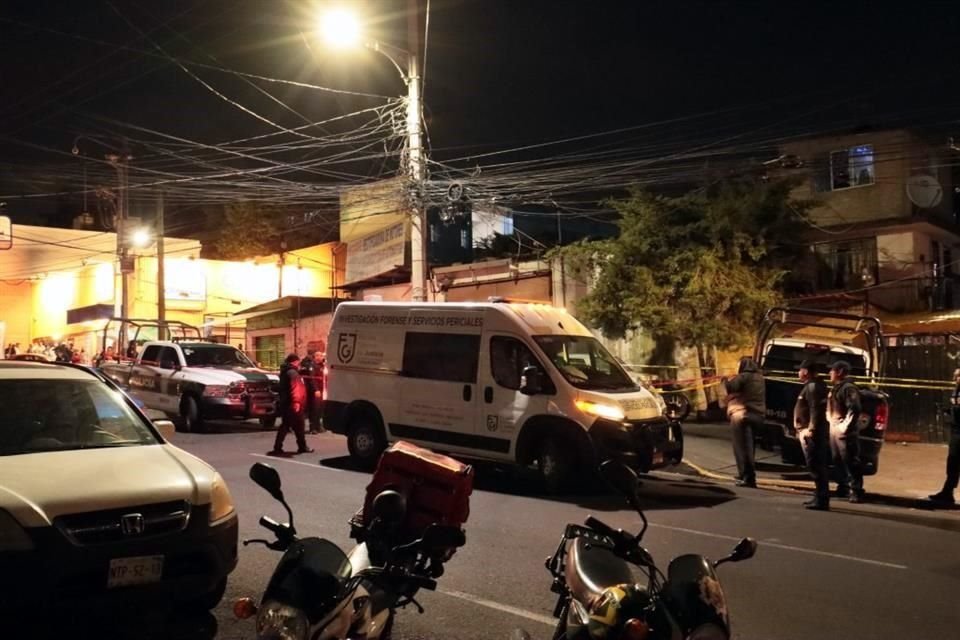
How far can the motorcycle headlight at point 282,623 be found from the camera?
284cm

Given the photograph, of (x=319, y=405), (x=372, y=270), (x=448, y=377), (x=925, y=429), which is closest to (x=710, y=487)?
A: (x=448, y=377)

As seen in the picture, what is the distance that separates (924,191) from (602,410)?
16387 millimetres

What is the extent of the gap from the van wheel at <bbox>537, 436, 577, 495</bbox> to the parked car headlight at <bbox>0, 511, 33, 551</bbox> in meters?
6.70

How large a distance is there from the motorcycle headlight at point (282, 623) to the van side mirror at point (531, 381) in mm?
7137

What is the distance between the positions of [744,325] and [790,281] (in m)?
3.50

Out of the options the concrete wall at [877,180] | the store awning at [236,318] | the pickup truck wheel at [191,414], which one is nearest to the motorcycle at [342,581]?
the pickup truck wheel at [191,414]

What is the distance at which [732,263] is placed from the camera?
1731 centimetres

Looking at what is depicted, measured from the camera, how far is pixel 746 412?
435 inches

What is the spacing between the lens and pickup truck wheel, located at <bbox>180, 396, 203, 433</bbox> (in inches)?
626

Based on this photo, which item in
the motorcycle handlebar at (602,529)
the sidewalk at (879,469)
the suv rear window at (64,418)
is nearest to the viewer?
the motorcycle handlebar at (602,529)

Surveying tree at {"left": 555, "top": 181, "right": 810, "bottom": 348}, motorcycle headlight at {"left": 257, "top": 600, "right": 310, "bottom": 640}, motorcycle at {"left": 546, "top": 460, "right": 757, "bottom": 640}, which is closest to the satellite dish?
tree at {"left": 555, "top": 181, "right": 810, "bottom": 348}

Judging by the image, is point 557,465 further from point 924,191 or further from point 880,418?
point 924,191

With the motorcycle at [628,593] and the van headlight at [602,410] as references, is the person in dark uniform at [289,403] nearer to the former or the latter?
the van headlight at [602,410]

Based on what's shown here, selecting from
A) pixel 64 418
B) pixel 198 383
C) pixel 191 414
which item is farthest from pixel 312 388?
pixel 64 418
